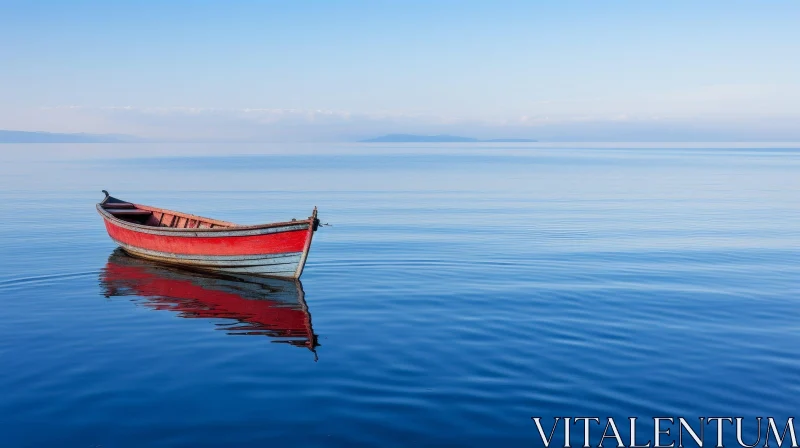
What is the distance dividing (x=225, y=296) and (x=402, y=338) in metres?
7.45

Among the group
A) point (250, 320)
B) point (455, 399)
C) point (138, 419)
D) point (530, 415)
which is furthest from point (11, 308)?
point (530, 415)

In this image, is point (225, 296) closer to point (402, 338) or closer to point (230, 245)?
point (230, 245)

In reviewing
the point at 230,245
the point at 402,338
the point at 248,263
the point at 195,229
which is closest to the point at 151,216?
the point at 195,229

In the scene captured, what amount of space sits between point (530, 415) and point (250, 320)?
897 cm

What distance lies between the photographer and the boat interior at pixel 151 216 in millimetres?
29578

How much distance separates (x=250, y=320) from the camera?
1848 cm

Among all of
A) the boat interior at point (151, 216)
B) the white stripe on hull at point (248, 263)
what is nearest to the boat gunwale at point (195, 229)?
the boat interior at point (151, 216)

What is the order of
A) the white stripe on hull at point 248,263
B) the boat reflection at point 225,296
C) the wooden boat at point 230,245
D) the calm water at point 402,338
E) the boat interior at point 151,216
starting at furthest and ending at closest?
the boat interior at point 151,216 < the white stripe on hull at point 248,263 < the wooden boat at point 230,245 < the boat reflection at point 225,296 < the calm water at point 402,338

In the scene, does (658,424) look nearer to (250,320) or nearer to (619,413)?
(619,413)

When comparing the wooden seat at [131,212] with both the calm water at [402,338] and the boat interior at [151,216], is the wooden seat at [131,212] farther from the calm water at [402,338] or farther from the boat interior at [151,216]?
the calm water at [402,338]

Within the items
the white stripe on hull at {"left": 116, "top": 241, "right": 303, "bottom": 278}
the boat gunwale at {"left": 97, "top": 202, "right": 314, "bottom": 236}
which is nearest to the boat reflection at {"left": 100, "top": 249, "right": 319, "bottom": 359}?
the white stripe on hull at {"left": 116, "top": 241, "right": 303, "bottom": 278}

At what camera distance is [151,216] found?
31.8 metres

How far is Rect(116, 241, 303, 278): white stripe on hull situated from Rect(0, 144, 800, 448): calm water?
0.71 metres

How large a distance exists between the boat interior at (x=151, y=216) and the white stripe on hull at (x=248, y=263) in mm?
2864
